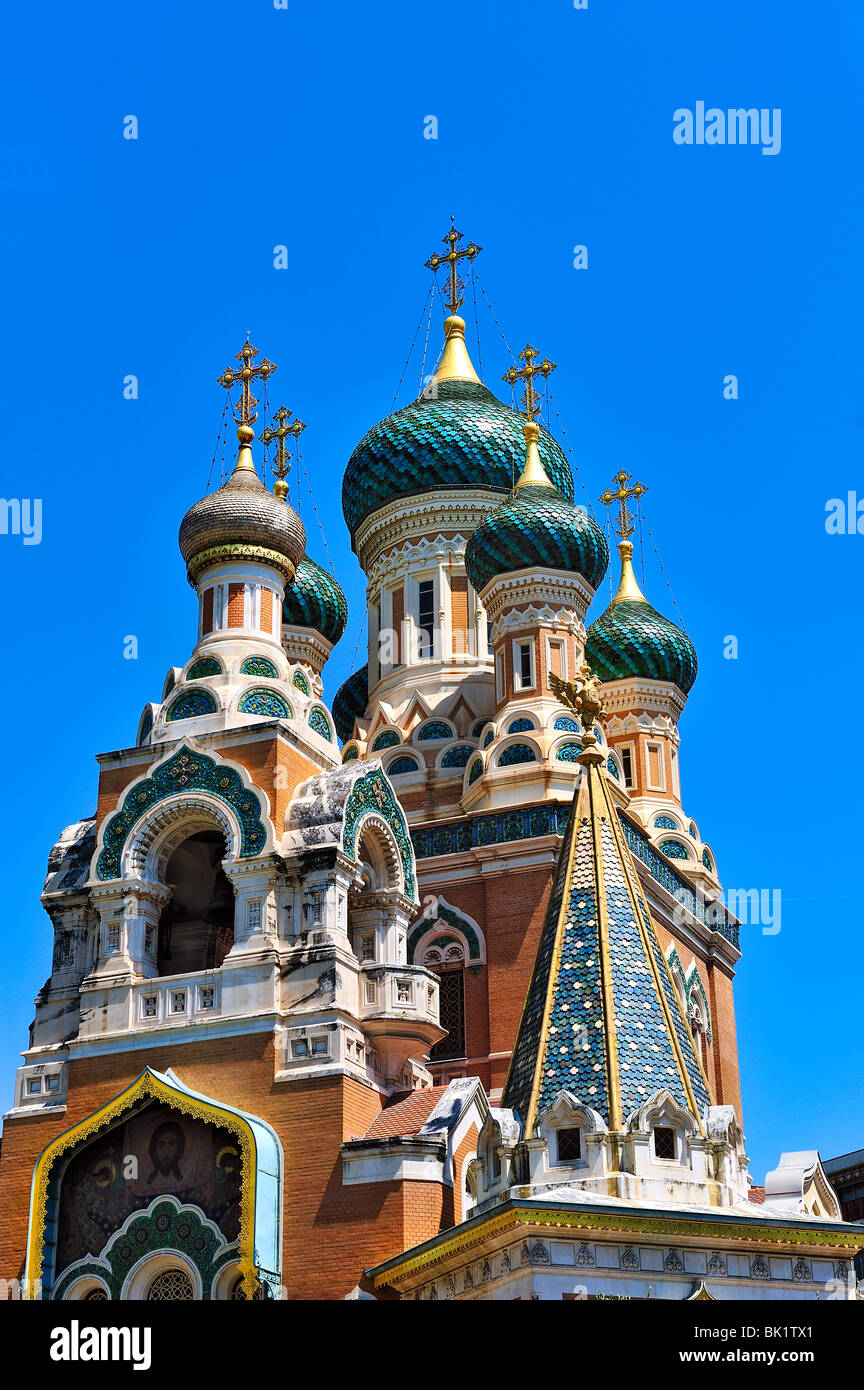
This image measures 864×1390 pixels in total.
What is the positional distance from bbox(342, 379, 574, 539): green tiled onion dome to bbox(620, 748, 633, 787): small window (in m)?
3.61

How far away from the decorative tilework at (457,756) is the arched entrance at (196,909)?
528 cm

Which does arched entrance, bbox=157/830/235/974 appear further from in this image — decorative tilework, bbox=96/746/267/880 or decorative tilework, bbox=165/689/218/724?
decorative tilework, bbox=165/689/218/724

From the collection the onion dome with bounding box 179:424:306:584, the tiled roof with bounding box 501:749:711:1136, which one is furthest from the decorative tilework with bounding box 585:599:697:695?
the tiled roof with bounding box 501:749:711:1136

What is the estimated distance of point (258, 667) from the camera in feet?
59.4

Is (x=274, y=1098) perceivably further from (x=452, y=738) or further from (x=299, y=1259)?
(x=452, y=738)

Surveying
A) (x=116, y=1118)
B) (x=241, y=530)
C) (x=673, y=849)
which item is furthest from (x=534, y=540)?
(x=116, y=1118)

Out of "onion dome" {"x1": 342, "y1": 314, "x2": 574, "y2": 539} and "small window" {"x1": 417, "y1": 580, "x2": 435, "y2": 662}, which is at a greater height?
"onion dome" {"x1": 342, "y1": 314, "x2": 574, "y2": 539}

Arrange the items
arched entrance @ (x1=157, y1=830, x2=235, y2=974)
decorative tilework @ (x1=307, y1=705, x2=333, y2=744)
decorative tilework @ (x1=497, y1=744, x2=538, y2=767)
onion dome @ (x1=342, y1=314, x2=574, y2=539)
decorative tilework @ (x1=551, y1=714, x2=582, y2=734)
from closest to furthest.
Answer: arched entrance @ (x1=157, y1=830, x2=235, y2=974), decorative tilework @ (x1=307, y1=705, x2=333, y2=744), decorative tilework @ (x1=497, y1=744, x2=538, y2=767), decorative tilework @ (x1=551, y1=714, x2=582, y2=734), onion dome @ (x1=342, y1=314, x2=574, y2=539)

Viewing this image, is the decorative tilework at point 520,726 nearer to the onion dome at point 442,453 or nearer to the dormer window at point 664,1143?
the onion dome at point 442,453

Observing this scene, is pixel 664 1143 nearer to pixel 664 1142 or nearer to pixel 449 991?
pixel 664 1142

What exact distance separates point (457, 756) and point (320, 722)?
503 centimetres

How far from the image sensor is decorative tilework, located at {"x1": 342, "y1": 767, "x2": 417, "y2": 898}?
1662 centimetres

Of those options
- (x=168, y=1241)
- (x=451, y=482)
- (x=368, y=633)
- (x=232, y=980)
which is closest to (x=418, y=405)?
(x=451, y=482)

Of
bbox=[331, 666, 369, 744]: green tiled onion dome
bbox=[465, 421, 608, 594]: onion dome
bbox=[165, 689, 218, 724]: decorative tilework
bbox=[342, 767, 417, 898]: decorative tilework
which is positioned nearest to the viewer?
bbox=[342, 767, 417, 898]: decorative tilework
